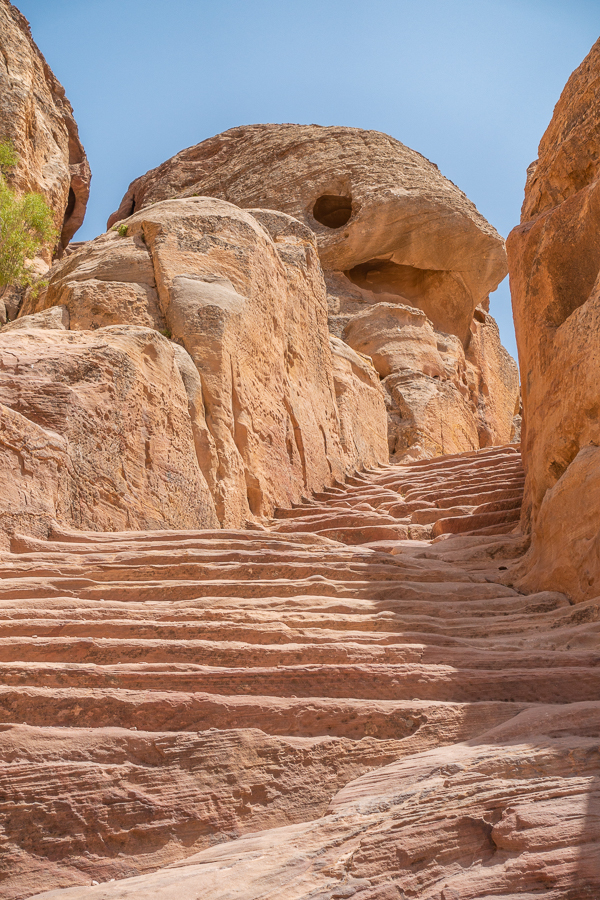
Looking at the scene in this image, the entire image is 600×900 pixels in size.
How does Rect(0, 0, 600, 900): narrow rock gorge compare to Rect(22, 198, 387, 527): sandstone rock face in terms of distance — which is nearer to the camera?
Rect(0, 0, 600, 900): narrow rock gorge

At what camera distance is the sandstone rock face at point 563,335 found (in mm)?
4398

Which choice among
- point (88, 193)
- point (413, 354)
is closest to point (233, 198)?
point (88, 193)

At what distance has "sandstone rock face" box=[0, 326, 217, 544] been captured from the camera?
15.5ft

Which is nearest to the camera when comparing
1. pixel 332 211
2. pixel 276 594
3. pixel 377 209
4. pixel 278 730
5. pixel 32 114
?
pixel 278 730

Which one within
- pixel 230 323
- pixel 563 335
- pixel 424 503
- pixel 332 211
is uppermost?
pixel 332 211

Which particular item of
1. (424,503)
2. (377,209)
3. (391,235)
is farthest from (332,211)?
(424,503)

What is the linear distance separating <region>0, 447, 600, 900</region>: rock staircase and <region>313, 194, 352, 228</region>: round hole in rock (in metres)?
15.9

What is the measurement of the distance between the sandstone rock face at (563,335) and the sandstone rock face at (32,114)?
12.1 metres

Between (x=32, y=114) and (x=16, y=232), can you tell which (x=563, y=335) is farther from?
(x=32, y=114)

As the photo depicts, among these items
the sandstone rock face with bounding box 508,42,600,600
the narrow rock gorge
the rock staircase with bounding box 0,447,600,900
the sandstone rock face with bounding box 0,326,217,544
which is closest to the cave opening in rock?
the narrow rock gorge

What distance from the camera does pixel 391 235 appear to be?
1777 cm

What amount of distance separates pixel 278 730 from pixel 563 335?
11.4ft

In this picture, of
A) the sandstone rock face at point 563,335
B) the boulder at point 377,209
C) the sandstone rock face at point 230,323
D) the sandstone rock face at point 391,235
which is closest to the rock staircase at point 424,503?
the sandstone rock face at point 230,323

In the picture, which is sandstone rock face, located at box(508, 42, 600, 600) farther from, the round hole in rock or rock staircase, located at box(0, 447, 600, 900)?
the round hole in rock
